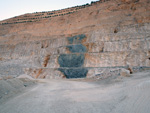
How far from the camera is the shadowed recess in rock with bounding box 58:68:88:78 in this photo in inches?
704

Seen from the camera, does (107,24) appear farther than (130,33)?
Yes

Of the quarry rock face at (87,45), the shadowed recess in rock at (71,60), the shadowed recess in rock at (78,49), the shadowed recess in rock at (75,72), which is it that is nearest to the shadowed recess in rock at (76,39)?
Answer: the quarry rock face at (87,45)

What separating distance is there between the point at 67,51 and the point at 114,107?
2041cm

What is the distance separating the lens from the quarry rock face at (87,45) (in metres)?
17.8

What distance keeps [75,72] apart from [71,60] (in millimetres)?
2981

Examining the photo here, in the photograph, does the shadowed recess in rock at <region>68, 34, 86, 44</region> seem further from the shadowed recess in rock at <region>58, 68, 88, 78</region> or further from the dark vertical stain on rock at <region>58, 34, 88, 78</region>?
the shadowed recess in rock at <region>58, 68, 88, 78</region>

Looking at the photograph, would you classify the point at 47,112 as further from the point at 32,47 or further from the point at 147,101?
the point at 32,47

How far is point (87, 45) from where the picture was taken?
77.7 ft

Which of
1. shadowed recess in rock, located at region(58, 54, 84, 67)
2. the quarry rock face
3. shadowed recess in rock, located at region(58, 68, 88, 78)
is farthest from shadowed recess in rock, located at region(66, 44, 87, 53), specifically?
shadowed recess in rock, located at region(58, 68, 88, 78)

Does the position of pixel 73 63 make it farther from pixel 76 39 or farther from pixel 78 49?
pixel 76 39

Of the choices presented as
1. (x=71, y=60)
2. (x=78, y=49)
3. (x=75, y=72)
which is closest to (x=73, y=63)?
(x=71, y=60)

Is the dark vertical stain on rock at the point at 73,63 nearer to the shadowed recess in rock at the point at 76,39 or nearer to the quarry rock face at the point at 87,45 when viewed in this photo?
the quarry rock face at the point at 87,45

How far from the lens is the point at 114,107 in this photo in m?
4.26

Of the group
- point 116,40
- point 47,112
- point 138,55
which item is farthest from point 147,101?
point 116,40
